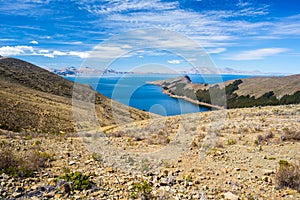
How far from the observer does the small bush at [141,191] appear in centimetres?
629

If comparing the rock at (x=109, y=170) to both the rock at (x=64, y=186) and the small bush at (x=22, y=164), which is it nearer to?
the rock at (x=64, y=186)

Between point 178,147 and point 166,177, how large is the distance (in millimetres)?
3763

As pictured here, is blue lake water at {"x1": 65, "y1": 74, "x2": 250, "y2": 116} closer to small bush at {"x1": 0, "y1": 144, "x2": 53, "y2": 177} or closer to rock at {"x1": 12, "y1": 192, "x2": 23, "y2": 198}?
small bush at {"x1": 0, "y1": 144, "x2": 53, "y2": 177}

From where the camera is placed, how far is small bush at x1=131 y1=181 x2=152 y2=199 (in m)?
6.29

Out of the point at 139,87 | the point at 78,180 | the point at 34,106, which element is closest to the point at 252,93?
the point at 139,87

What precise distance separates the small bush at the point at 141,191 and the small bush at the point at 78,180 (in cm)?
133

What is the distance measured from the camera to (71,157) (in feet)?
31.4

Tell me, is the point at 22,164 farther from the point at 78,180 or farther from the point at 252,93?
the point at 252,93

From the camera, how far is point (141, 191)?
6414 millimetres

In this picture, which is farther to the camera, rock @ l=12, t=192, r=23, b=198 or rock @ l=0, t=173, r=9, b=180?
rock @ l=0, t=173, r=9, b=180

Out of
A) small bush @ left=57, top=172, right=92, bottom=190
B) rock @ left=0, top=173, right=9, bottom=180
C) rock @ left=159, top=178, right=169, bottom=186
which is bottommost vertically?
rock @ left=159, top=178, right=169, bottom=186

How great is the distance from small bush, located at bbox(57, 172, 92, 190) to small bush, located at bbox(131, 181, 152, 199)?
1.33 m

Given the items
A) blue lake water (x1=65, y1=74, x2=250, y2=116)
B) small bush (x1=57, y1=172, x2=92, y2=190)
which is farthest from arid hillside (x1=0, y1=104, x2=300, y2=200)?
blue lake water (x1=65, y1=74, x2=250, y2=116)

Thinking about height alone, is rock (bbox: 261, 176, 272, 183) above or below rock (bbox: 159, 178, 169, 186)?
above
